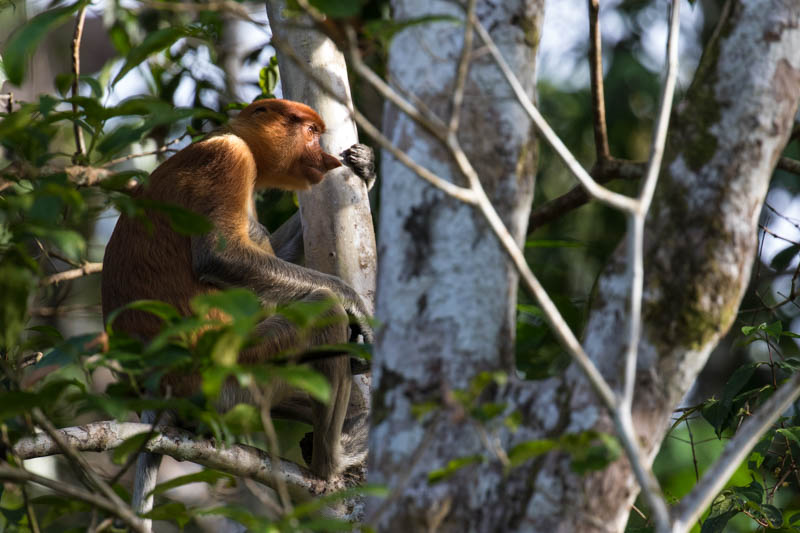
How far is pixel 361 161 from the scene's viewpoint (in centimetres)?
299

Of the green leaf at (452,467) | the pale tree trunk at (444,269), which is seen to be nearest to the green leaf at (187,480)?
the pale tree trunk at (444,269)

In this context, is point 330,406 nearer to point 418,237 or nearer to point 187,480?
point 187,480

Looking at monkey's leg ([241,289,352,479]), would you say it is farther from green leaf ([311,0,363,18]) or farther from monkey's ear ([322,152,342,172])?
green leaf ([311,0,363,18])

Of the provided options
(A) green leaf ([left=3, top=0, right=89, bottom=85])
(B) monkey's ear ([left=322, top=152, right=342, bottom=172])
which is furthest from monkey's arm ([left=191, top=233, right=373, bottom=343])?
(A) green leaf ([left=3, top=0, right=89, bottom=85])

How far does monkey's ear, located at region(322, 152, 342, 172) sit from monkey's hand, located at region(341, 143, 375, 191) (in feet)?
0.13

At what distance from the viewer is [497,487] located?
1440mm

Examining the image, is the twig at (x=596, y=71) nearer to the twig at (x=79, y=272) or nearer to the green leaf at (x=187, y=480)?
the green leaf at (x=187, y=480)

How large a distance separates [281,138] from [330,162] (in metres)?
0.72

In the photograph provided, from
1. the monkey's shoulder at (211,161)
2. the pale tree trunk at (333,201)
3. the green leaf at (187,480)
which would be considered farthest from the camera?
the monkey's shoulder at (211,161)

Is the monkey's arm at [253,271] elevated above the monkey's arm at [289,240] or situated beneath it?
elevated above

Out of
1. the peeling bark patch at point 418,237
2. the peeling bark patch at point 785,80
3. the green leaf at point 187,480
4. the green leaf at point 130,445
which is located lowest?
the green leaf at point 187,480

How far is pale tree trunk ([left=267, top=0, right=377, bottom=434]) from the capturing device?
281 centimetres

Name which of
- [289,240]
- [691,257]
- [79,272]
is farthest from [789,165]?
[79,272]

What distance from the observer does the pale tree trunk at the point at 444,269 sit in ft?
4.73
